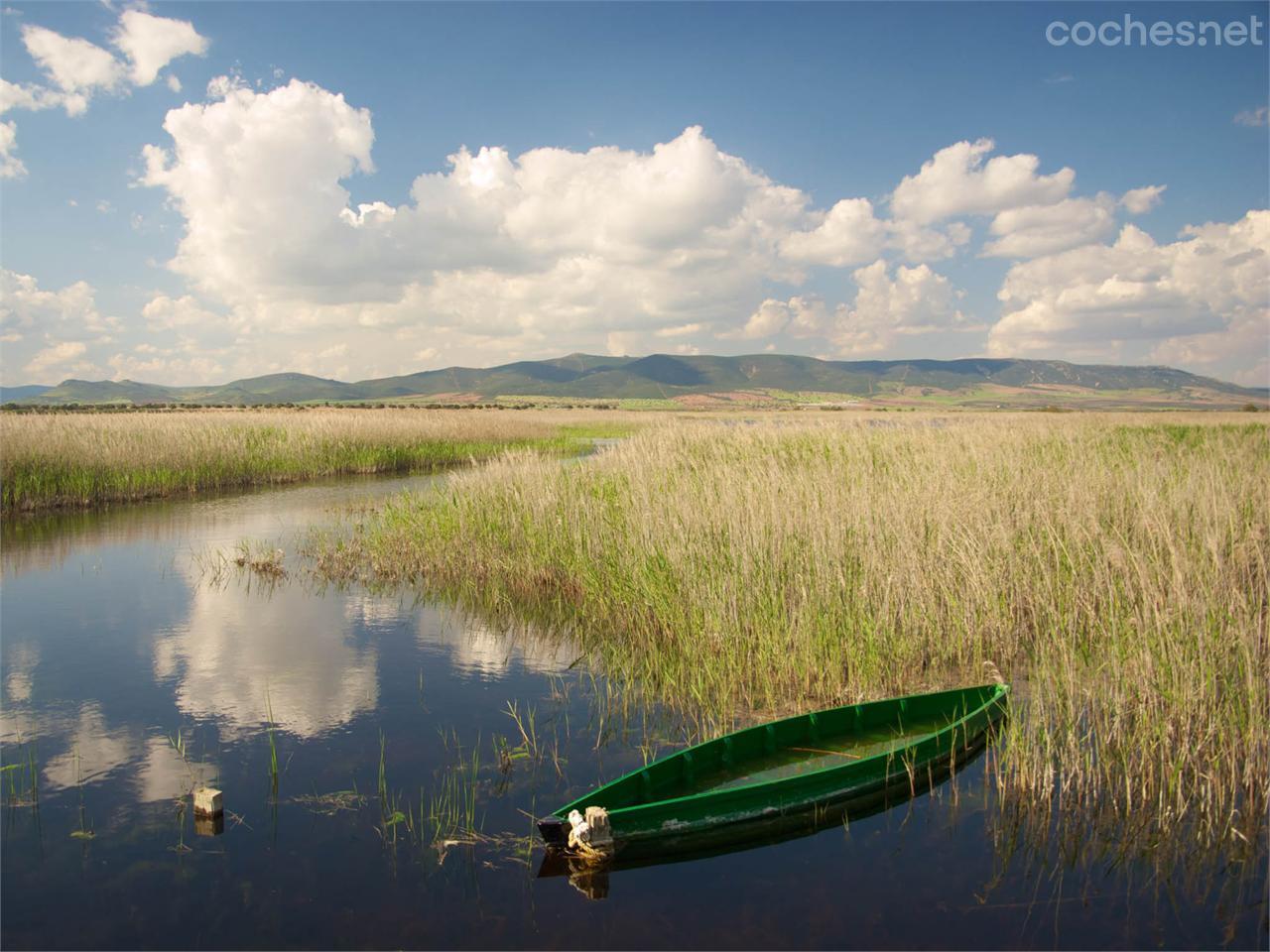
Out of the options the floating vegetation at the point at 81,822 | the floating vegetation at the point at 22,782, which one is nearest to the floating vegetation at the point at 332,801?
the floating vegetation at the point at 81,822

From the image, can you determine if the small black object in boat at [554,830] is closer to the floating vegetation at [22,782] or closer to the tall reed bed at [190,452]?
the floating vegetation at [22,782]

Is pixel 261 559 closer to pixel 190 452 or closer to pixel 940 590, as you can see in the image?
pixel 940 590

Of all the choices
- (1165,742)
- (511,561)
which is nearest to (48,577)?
(511,561)

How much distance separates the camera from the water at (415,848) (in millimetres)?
4285

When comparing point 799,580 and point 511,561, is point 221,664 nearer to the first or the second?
point 511,561

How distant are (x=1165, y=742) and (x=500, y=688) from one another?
5648 millimetres

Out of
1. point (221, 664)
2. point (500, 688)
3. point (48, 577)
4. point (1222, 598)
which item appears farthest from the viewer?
point (48, 577)

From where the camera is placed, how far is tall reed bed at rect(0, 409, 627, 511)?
19.0 m

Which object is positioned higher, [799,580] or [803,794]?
[799,580]

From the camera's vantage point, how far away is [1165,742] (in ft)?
16.6

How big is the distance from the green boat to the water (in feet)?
0.71

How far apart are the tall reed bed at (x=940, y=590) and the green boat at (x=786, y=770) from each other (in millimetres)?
466

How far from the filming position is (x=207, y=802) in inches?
209

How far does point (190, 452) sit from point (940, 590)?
22232 mm
